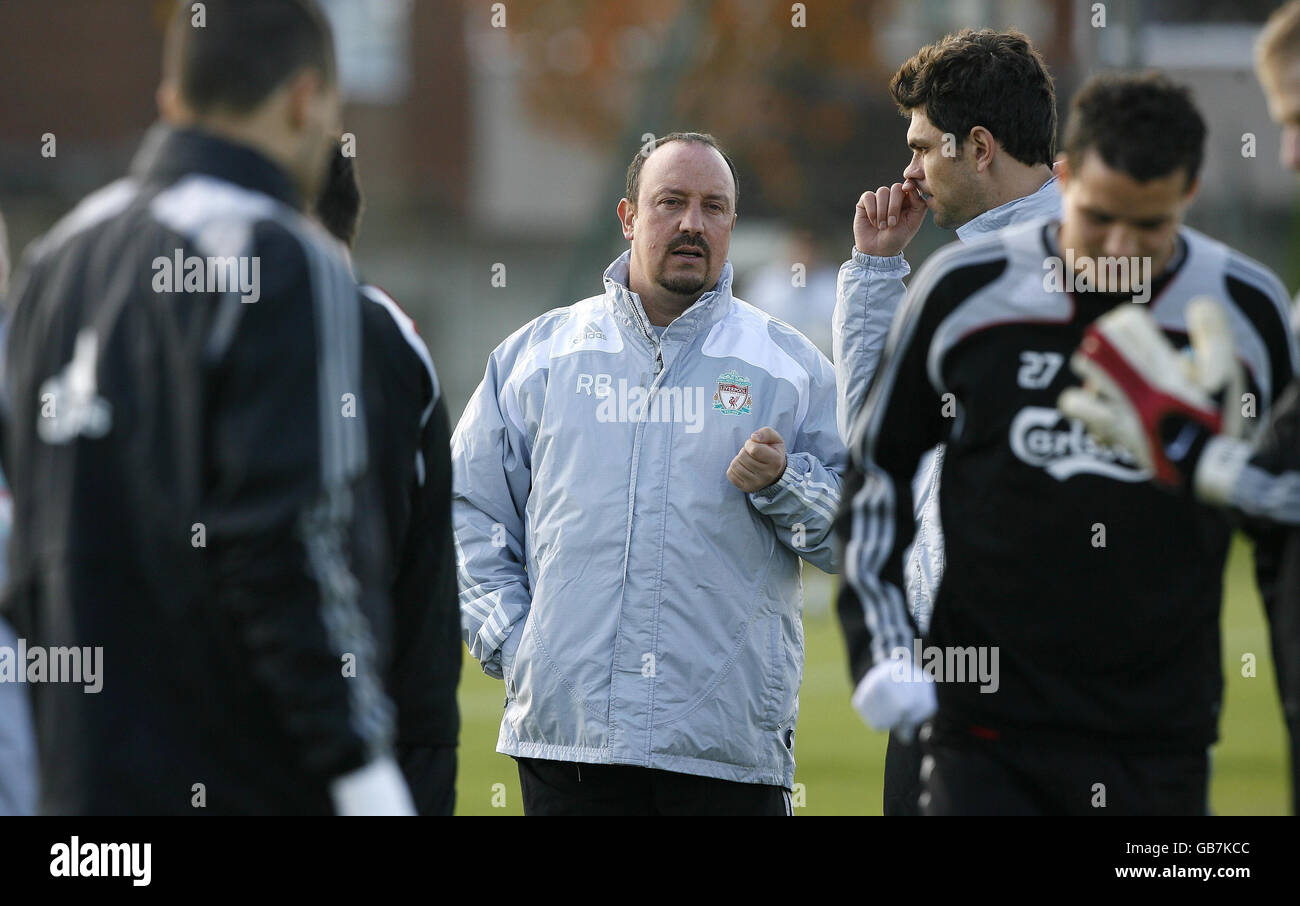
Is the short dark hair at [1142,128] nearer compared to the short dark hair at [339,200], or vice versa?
the short dark hair at [1142,128]

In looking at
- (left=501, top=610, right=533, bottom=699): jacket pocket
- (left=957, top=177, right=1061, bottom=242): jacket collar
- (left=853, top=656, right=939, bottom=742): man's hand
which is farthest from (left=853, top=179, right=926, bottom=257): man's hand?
(left=853, top=656, right=939, bottom=742): man's hand

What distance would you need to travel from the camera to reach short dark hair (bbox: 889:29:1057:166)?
4.48m

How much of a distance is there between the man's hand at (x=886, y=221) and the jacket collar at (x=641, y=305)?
0.47 m

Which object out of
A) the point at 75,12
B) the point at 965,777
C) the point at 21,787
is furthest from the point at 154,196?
the point at 75,12

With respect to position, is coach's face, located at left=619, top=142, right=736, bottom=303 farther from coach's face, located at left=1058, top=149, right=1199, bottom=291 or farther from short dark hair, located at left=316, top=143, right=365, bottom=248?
coach's face, located at left=1058, top=149, right=1199, bottom=291

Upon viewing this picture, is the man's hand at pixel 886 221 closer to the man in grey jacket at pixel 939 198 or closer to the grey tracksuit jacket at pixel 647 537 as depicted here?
the man in grey jacket at pixel 939 198

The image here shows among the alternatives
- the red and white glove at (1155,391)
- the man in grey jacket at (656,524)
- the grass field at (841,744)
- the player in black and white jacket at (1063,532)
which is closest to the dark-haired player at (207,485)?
the player in black and white jacket at (1063,532)

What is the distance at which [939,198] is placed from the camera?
4539mm

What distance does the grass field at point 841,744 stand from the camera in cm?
727

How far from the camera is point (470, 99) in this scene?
2311cm

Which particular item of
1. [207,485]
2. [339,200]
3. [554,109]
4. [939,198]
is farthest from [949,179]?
[554,109]

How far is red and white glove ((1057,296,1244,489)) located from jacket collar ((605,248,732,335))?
1.73 meters
